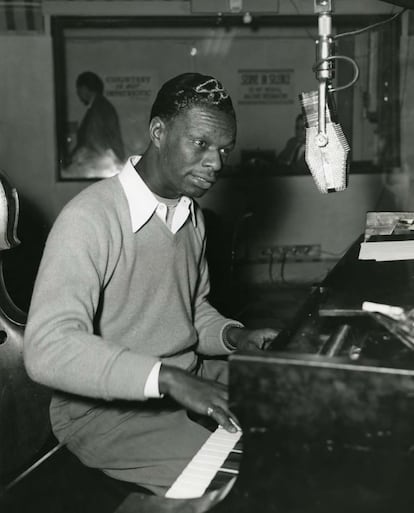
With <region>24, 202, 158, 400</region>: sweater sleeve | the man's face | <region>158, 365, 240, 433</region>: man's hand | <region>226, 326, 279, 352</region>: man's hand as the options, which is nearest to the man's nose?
the man's face

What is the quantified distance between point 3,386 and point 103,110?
16.0 ft

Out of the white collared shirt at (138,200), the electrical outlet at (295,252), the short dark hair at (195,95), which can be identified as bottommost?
the electrical outlet at (295,252)

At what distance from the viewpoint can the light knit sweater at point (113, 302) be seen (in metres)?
1.67

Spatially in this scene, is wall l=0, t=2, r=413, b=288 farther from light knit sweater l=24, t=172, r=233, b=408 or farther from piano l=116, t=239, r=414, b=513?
piano l=116, t=239, r=414, b=513

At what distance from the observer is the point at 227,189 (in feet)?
22.6

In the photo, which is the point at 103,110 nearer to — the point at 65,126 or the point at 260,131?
the point at 65,126

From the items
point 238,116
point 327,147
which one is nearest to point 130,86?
point 238,116

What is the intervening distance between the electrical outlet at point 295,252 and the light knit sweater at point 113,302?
4421 millimetres

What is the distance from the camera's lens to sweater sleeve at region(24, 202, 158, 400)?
1.64 meters

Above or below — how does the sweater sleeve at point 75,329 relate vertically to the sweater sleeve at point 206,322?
above

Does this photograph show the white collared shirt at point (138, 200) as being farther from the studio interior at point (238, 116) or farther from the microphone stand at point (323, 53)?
the studio interior at point (238, 116)

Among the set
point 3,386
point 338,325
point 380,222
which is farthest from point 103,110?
point 338,325

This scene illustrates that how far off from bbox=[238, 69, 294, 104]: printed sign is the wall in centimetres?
70


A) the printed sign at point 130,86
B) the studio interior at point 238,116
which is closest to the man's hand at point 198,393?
the studio interior at point 238,116
